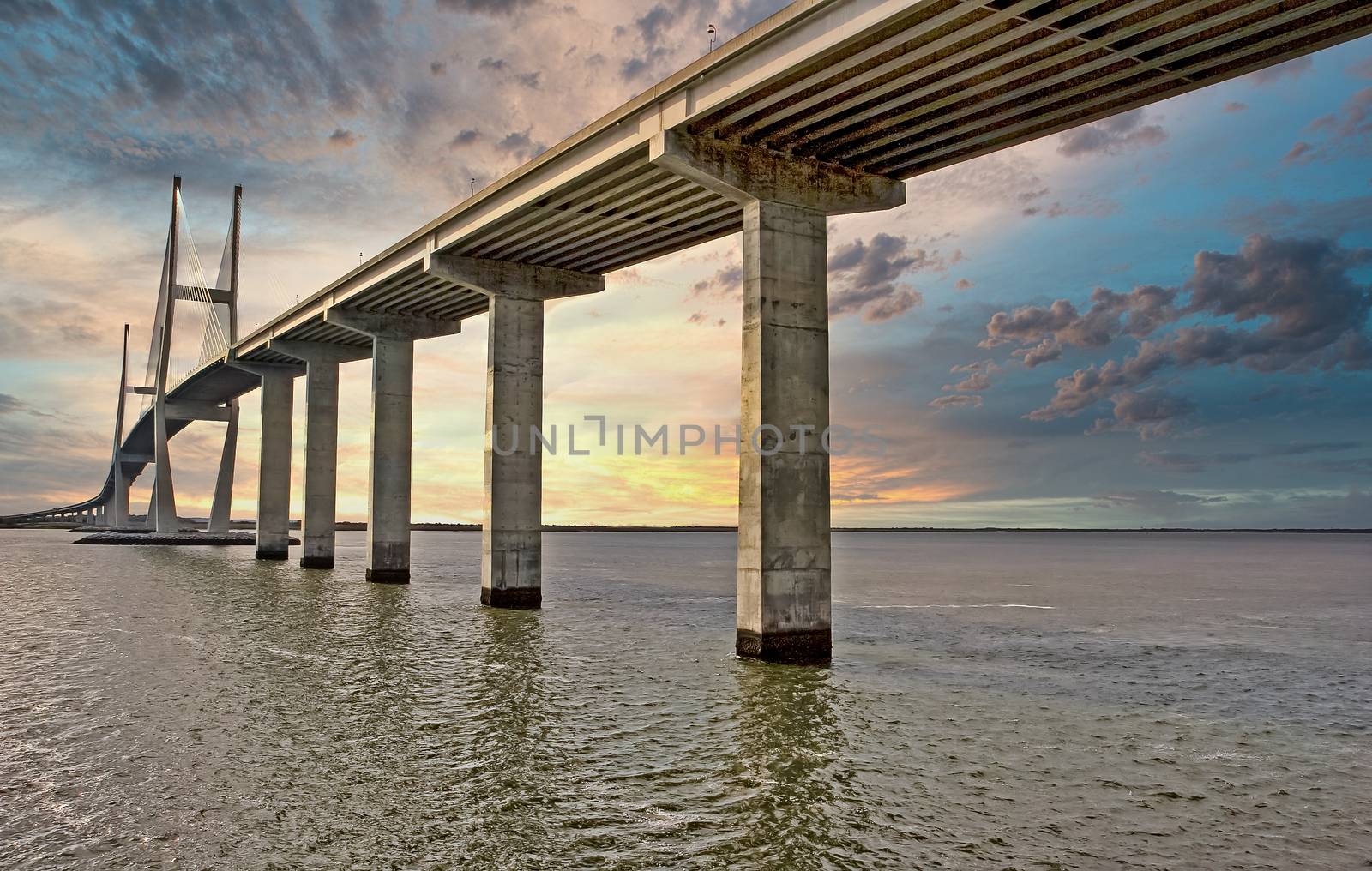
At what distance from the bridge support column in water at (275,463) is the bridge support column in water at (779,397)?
139ft

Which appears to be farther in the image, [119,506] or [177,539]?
[119,506]

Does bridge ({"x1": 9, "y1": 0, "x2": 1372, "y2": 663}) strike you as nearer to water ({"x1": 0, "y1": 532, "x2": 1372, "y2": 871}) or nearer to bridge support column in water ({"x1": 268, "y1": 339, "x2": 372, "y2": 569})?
water ({"x1": 0, "y1": 532, "x2": 1372, "y2": 871})

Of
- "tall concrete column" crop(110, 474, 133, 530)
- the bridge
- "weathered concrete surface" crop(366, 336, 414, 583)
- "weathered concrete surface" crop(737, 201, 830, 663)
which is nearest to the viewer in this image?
the bridge

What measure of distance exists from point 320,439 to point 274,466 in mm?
8607

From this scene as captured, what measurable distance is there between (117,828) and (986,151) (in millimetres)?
19313

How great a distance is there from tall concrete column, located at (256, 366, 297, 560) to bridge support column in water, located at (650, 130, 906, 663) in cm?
4251

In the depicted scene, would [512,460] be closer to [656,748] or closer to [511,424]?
[511,424]

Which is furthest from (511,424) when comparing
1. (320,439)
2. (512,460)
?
(320,439)

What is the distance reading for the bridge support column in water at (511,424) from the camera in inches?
1230

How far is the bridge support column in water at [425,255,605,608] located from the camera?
3125 centimetres

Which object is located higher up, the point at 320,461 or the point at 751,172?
the point at 751,172

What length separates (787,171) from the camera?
21.0 metres

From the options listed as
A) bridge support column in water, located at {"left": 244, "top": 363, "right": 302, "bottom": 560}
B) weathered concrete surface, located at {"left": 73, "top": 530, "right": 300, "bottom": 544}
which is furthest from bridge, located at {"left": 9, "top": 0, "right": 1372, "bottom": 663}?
weathered concrete surface, located at {"left": 73, "top": 530, "right": 300, "bottom": 544}

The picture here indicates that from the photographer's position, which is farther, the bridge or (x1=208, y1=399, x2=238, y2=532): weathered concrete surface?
(x1=208, y1=399, x2=238, y2=532): weathered concrete surface
